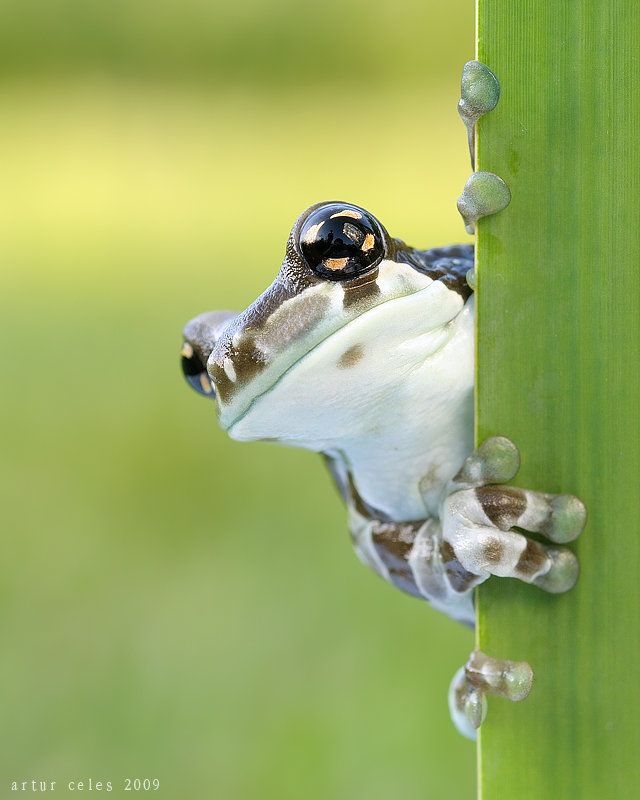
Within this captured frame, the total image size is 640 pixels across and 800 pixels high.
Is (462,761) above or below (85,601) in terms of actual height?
below

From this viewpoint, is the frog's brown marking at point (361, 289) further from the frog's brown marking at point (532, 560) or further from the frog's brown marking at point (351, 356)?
the frog's brown marking at point (532, 560)

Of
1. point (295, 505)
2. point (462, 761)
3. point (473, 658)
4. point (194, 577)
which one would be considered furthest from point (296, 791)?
point (473, 658)

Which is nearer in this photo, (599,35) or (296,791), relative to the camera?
(599,35)

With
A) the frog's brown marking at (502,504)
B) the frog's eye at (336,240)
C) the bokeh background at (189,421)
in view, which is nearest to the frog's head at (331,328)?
the frog's eye at (336,240)

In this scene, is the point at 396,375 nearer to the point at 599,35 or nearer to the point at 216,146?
the point at 599,35

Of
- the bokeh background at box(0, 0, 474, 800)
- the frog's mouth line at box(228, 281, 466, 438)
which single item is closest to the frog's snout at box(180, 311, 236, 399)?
the frog's mouth line at box(228, 281, 466, 438)

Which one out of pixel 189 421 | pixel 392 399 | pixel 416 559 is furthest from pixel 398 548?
pixel 189 421
